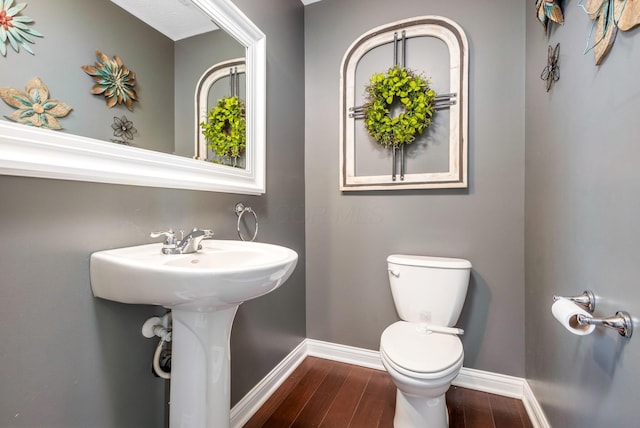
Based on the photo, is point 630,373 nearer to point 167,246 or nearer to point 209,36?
point 167,246

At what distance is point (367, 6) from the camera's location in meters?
1.69

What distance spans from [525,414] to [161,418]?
65.0 inches

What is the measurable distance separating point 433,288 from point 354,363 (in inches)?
31.1

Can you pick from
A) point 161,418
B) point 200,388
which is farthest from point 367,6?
point 161,418

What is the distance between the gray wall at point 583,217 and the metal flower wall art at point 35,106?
54.3 inches

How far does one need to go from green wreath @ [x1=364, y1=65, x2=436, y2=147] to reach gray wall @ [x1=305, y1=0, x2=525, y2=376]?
26 cm

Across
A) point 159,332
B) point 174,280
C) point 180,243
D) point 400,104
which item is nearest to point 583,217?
point 400,104

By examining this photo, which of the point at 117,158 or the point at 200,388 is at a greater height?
the point at 117,158

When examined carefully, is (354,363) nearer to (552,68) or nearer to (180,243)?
(180,243)

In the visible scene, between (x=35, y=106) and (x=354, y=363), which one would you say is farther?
(x=354, y=363)

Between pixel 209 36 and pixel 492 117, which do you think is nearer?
pixel 209 36

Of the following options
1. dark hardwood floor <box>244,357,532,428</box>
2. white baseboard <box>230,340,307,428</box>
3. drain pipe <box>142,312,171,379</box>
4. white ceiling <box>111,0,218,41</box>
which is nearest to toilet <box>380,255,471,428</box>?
dark hardwood floor <box>244,357,532,428</box>

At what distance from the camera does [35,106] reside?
645 mm

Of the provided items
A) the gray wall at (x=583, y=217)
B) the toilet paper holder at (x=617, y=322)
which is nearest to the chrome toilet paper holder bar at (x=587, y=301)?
the gray wall at (x=583, y=217)
